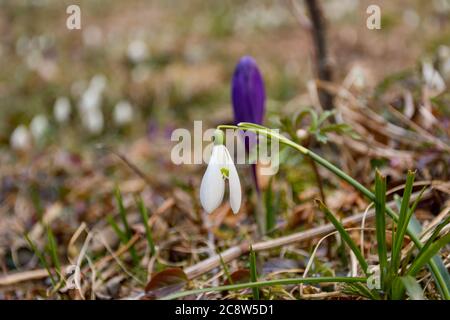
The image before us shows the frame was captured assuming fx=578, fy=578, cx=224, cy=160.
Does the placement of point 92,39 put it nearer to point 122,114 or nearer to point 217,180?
point 122,114

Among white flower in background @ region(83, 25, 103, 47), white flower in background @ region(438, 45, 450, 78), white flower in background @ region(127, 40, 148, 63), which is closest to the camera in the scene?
white flower in background @ region(438, 45, 450, 78)

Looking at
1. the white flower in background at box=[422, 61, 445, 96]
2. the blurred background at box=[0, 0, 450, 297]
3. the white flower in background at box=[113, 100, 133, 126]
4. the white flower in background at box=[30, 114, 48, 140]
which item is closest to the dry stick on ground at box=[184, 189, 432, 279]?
the blurred background at box=[0, 0, 450, 297]

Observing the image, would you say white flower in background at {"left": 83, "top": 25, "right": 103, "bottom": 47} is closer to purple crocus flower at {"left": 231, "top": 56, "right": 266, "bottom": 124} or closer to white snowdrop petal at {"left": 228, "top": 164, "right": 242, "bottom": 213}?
purple crocus flower at {"left": 231, "top": 56, "right": 266, "bottom": 124}

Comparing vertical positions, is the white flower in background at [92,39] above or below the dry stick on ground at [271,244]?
above

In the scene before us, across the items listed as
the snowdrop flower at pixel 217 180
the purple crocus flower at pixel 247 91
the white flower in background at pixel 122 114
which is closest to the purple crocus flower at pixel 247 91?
the purple crocus flower at pixel 247 91

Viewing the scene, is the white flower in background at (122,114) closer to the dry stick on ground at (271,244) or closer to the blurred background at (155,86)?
the blurred background at (155,86)

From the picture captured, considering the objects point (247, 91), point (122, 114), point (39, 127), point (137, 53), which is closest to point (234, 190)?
point (247, 91)
